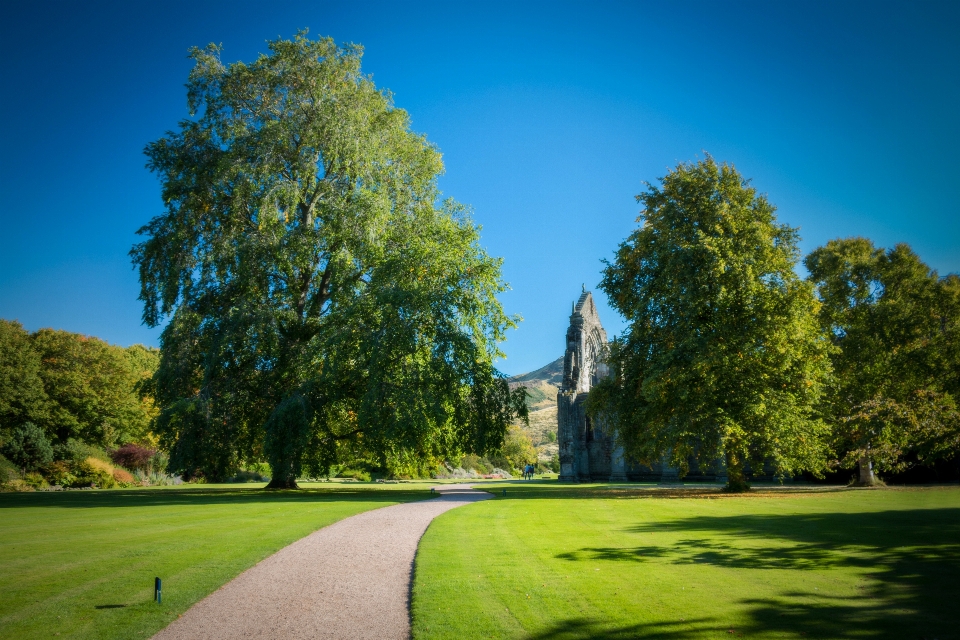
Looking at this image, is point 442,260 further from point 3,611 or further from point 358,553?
point 3,611

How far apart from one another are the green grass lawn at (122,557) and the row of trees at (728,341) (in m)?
11.4

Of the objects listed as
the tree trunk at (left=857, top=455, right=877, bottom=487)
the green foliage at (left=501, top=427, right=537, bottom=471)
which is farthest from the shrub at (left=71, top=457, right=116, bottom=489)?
the green foliage at (left=501, top=427, right=537, bottom=471)

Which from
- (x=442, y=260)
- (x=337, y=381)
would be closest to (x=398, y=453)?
(x=337, y=381)

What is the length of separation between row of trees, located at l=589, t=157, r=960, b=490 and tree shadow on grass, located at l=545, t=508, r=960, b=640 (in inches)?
250

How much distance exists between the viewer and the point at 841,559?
8078mm

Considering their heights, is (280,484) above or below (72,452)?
below

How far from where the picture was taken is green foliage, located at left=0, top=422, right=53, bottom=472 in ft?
104

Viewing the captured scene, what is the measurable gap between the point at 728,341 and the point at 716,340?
447 millimetres

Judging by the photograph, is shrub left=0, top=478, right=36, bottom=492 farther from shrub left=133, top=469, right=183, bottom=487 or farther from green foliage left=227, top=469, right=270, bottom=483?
green foliage left=227, top=469, right=270, bottom=483

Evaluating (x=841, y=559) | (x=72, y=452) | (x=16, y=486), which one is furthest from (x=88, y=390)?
(x=841, y=559)

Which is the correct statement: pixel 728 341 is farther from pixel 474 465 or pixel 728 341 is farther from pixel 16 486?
pixel 474 465

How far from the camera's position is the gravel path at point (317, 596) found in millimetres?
5828

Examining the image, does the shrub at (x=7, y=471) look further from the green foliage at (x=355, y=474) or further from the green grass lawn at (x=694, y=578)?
the green grass lawn at (x=694, y=578)

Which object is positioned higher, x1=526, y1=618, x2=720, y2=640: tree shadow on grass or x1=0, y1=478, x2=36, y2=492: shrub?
x1=526, y1=618, x2=720, y2=640: tree shadow on grass
